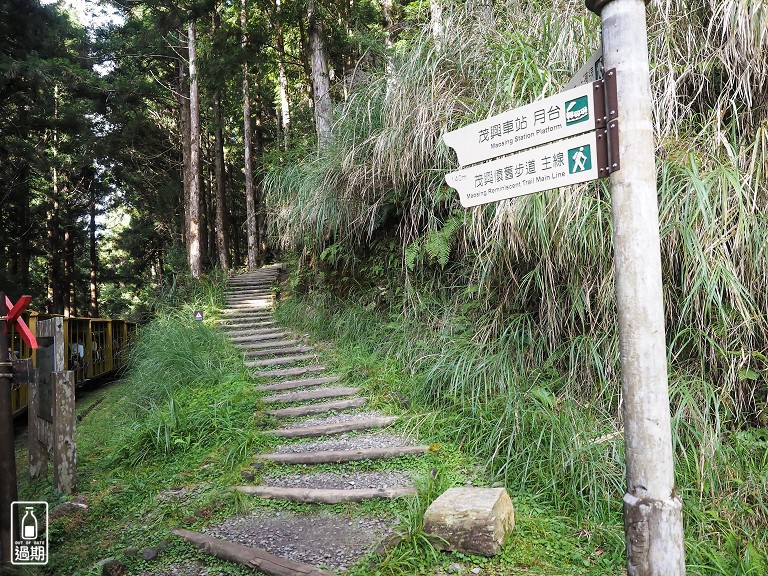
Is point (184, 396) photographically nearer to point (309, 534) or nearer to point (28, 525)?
point (28, 525)

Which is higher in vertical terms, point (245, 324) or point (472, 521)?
point (245, 324)

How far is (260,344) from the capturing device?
784 centimetres

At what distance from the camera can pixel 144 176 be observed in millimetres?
16594

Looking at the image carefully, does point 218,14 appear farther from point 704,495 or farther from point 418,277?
point 704,495

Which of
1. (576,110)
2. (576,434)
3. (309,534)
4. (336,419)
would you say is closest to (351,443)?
(336,419)

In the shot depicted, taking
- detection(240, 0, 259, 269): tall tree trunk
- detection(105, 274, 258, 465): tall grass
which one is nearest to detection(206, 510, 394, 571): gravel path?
detection(105, 274, 258, 465): tall grass

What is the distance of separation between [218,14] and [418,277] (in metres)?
13.1

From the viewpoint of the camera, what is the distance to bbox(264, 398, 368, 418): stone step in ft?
16.5

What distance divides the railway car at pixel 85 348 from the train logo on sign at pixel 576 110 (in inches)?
290

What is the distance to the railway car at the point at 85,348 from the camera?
685 centimetres

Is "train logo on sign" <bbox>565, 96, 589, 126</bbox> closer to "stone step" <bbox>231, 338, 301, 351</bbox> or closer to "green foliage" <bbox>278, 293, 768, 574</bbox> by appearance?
"green foliage" <bbox>278, 293, 768, 574</bbox>

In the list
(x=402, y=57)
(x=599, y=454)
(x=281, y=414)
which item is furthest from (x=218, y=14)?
(x=599, y=454)

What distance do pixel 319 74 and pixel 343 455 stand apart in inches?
316

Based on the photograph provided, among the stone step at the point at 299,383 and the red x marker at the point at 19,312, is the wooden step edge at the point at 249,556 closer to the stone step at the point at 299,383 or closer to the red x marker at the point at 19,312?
the red x marker at the point at 19,312
